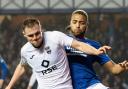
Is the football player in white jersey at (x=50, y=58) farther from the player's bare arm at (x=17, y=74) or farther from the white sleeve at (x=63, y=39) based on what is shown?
the player's bare arm at (x=17, y=74)

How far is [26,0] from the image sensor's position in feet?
32.2

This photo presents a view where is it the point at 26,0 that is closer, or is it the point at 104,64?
the point at 104,64

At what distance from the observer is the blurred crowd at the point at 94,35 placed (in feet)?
31.6

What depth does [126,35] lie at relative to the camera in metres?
9.77

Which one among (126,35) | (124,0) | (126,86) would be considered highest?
(124,0)

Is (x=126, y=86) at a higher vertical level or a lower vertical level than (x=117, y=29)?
lower

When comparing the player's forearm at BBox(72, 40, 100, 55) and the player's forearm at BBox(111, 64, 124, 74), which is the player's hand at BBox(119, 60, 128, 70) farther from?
the player's forearm at BBox(72, 40, 100, 55)

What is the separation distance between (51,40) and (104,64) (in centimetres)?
53

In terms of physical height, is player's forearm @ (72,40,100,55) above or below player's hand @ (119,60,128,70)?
above

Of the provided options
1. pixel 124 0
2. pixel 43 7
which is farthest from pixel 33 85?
pixel 124 0

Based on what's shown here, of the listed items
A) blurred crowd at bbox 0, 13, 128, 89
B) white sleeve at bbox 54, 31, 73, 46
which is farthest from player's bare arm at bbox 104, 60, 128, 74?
blurred crowd at bbox 0, 13, 128, 89

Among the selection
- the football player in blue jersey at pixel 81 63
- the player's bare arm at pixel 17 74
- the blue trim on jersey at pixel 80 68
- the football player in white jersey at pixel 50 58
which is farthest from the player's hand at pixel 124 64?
the player's bare arm at pixel 17 74

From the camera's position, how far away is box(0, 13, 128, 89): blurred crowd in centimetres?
963

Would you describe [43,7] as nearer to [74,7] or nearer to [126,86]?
[74,7]
